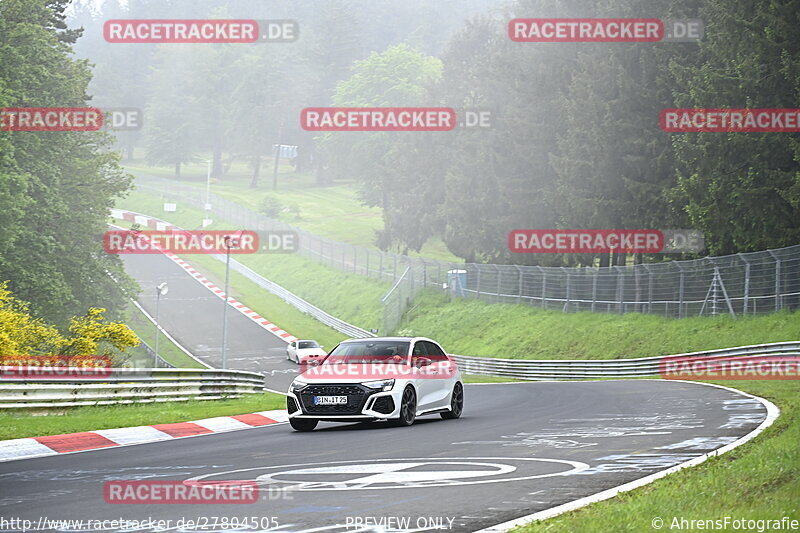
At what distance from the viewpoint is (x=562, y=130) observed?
56656 millimetres

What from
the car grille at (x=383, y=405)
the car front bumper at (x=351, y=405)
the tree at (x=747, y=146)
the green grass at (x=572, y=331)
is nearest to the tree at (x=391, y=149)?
the green grass at (x=572, y=331)

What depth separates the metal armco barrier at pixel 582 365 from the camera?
34.4 m

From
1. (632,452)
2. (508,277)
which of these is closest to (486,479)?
(632,452)

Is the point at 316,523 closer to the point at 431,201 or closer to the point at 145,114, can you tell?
the point at 431,201

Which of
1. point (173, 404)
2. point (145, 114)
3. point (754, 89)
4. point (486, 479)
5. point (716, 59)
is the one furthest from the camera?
point (145, 114)

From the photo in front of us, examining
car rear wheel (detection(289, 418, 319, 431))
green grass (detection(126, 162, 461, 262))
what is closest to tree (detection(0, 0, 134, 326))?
car rear wheel (detection(289, 418, 319, 431))

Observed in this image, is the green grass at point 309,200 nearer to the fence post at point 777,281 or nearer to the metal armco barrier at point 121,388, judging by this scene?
the fence post at point 777,281

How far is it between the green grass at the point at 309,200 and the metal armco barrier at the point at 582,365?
44300 mm

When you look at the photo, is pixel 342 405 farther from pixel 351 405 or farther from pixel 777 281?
pixel 777 281

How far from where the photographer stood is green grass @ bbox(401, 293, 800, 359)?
125 feet

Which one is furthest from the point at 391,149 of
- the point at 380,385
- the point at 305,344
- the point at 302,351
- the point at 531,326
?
the point at 380,385

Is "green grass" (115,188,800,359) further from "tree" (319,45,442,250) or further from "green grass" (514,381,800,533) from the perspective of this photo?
"green grass" (514,381,800,533)

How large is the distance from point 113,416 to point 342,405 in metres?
5.07

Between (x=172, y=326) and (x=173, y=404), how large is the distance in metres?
42.4
